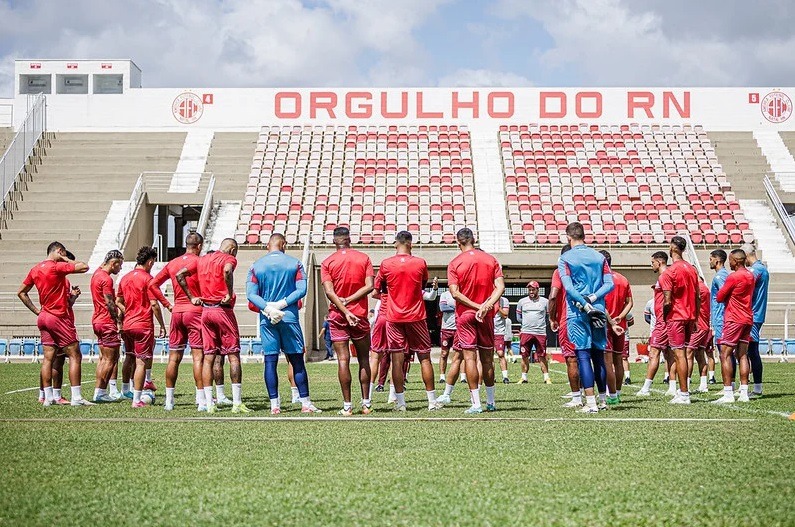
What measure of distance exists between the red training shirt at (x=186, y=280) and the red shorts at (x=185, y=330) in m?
0.06

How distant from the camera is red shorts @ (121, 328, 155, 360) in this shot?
11.7 meters

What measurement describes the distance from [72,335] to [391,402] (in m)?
4.03

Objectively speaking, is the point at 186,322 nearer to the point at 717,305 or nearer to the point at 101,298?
the point at 101,298

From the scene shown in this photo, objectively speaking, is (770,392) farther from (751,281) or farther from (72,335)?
(72,335)

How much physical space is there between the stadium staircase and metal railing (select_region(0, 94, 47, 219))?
65cm

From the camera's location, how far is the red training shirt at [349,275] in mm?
10461

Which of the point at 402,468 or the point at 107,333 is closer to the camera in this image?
the point at 402,468

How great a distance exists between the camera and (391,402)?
11945 mm

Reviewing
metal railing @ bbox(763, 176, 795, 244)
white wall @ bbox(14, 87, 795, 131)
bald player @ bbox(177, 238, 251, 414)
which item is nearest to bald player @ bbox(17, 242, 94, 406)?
bald player @ bbox(177, 238, 251, 414)

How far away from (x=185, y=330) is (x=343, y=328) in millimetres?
2096

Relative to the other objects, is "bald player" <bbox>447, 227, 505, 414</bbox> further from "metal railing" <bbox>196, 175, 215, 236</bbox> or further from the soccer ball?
"metal railing" <bbox>196, 175, 215, 236</bbox>

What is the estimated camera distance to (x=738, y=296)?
39.0 ft

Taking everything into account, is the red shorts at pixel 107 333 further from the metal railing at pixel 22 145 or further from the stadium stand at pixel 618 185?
the metal railing at pixel 22 145

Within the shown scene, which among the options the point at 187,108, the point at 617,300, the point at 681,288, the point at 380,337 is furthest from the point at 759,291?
the point at 187,108
